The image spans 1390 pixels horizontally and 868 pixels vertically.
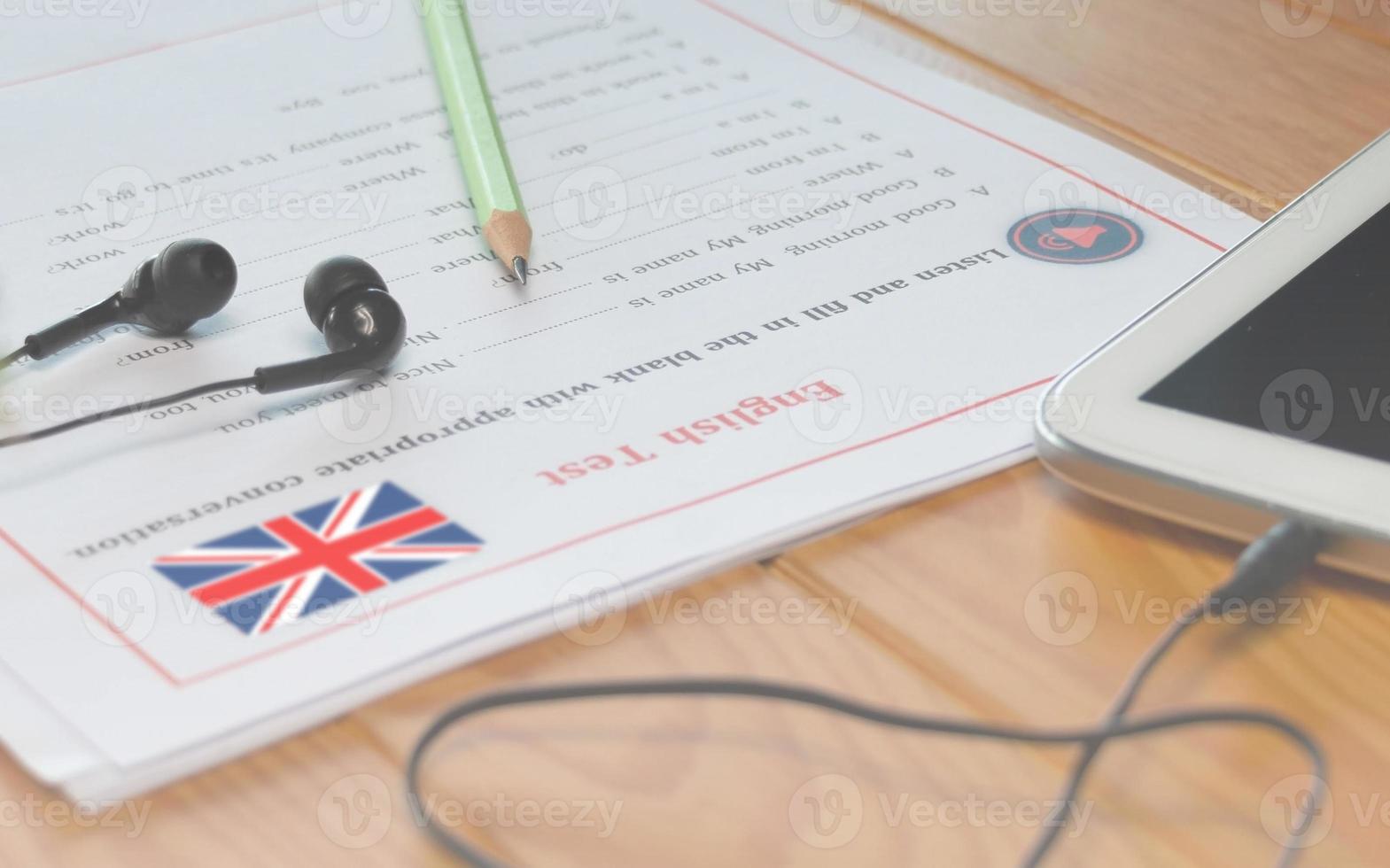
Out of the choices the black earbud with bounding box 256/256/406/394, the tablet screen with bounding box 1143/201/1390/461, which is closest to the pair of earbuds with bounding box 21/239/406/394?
the black earbud with bounding box 256/256/406/394

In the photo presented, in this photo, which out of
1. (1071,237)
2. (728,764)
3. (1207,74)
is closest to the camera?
(728,764)

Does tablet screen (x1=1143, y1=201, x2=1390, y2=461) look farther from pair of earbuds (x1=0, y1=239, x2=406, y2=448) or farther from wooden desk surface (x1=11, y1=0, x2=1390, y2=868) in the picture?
pair of earbuds (x1=0, y1=239, x2=406, y2=448)

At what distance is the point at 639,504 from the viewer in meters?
0.40

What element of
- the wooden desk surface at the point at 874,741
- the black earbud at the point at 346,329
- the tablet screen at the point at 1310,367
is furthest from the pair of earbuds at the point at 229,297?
the tablet screen at the point at 1310,367

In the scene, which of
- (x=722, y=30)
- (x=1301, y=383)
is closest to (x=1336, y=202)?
(x=1301, y=383)

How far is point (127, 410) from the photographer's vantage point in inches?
17.1

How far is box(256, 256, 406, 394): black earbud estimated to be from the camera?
0.44 meters

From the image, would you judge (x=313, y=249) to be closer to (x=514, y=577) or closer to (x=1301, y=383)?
(x=514, y=577)

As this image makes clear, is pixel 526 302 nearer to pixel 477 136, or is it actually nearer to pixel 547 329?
pixel 547 329

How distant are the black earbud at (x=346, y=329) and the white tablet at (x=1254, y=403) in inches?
8.6

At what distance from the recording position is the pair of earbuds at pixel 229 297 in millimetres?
448

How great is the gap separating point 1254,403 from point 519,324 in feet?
0.83

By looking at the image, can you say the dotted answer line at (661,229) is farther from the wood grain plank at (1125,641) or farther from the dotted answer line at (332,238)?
the wood grain plank at (1125,641)

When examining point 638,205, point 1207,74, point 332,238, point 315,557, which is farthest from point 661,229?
point 1207,74
